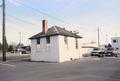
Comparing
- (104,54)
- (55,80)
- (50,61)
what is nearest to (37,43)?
(50,61)

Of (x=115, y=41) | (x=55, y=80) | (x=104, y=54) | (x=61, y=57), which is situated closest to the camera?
(x=55, y=80)

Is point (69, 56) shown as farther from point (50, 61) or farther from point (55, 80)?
point (55, 80)

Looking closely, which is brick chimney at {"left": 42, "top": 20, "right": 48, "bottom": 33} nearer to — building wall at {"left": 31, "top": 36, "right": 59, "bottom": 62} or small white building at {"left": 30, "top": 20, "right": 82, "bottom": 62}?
small white building at {"left": 30, "top": 20, "right": 82, "bottom": 62}

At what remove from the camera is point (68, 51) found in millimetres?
34906

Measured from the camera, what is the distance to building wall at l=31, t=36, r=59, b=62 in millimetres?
32719

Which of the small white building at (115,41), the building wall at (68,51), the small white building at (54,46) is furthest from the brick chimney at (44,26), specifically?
the small white building at (115,41)

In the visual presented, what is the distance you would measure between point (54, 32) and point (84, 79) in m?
19.9

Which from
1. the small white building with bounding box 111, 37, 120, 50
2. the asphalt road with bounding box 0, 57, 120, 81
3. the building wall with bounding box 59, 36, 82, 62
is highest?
the small white building with bounding box 111, 37, 120, 50

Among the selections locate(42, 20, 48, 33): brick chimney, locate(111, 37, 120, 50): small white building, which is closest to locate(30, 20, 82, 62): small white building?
locate(42, 20, 48, 33): brick chimney

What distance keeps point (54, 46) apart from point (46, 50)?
191 cm

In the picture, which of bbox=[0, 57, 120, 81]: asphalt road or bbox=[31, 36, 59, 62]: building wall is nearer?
bbox=[0, 57, 120, 81]: asphalt road

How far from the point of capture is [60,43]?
107 feet

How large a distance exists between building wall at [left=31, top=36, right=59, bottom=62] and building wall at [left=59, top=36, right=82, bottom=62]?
28.1 inches

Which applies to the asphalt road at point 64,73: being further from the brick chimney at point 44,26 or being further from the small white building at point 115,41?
the small white building at point 115,41
